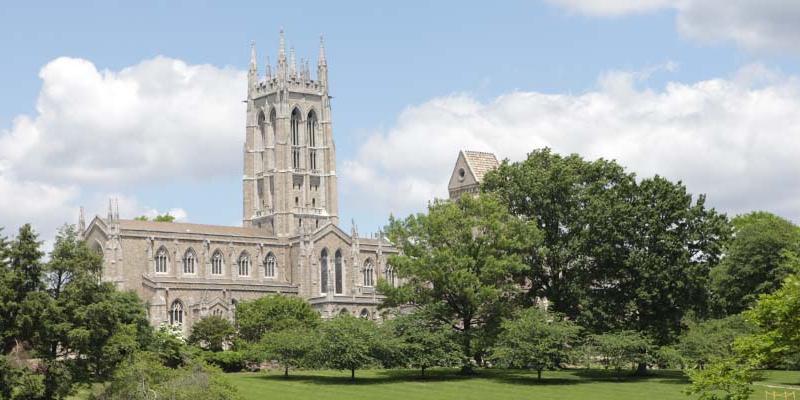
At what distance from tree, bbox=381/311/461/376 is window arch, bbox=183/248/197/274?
156 ft

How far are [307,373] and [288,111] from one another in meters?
62.3

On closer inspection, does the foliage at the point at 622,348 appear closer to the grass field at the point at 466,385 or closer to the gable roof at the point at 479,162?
the grass field at the point at 466,385

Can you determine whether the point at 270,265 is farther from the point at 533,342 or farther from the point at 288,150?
the point at 533,342

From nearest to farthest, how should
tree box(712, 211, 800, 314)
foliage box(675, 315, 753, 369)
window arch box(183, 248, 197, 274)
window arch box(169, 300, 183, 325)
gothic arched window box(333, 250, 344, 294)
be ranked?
1. foliage box(675, 315, 753, 369)
2. tree box(712, 211, 800, 314)
3. window arch box(169, 300, 183, 325)
4. window arch box(183, 248, 197, 274)
5. gothic arched window box(333, 250, 344, 294)

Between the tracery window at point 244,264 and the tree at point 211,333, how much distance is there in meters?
25.5

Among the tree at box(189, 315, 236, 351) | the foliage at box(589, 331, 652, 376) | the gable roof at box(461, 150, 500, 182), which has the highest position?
the gable roof at box(461, 150, 500, 182)

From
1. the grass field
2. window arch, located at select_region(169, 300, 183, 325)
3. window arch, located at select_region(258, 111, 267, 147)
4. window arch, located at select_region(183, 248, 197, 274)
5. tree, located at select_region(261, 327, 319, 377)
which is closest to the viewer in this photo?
the grass field

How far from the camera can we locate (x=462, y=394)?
2194 inches

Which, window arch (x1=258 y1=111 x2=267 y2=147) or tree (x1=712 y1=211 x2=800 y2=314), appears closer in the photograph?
tree (x1=712 y1=211 x2=800 y2=314)

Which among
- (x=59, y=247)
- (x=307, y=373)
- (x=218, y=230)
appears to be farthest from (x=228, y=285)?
(x=59, y=247)

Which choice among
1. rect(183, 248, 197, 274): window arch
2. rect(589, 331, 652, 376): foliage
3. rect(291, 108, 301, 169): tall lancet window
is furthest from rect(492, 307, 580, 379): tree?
rect(291, 108, 301, 169): tall lancet window

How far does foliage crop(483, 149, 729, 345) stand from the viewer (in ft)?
216

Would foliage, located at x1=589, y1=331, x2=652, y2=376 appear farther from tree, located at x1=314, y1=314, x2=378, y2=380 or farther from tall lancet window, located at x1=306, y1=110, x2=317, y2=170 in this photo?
tall lancet window, located at x1=306, y1=110, x2=317, y2=170

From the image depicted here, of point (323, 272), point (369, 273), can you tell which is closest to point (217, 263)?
point (323, 272)
